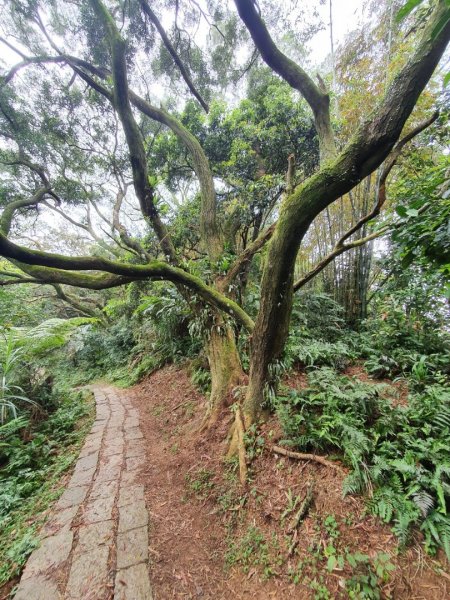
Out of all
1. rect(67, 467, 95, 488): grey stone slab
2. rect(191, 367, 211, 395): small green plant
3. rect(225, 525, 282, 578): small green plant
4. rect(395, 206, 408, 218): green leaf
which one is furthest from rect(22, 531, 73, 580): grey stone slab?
rect(395, 206, 408, 218): green leaf

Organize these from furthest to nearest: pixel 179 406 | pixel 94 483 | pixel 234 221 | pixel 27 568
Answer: pixel 234 221 < pixel 179 406 < pixel 94 483 < pixel 27 568

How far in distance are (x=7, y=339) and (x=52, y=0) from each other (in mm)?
5619

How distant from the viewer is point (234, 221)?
489cm

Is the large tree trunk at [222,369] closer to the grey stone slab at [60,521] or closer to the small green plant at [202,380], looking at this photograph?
the small green plant at [202,380]

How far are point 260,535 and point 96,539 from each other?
120cm

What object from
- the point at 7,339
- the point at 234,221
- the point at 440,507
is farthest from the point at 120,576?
the point at 234,221

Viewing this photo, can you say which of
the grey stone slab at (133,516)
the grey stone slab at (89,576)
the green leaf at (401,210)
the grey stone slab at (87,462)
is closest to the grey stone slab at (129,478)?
the grey stone slab at (133,516)

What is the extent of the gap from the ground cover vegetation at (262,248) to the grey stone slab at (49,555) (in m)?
0.10

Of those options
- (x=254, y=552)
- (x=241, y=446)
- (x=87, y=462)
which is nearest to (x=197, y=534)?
(x=254, y=552)

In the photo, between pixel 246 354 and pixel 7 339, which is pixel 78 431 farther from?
pixel 246 354

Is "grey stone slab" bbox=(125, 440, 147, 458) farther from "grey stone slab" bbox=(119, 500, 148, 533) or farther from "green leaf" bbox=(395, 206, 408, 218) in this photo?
"green leaf" bbox=(395, 206, 408, 218)

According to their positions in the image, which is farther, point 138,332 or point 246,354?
point 138,332

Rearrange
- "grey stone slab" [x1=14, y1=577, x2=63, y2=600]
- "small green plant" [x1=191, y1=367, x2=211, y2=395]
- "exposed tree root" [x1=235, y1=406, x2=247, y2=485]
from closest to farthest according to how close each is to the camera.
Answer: "grey stone slab" [x1=14, y1=577, x2=63, y2=600] → "exposed tree root" [x1=235, y1=406, x2=247, y2=485] → "small green plant" [x1=191, y1=367, x2=211, y2=395]

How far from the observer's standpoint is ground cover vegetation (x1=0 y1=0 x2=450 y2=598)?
1.51 m
